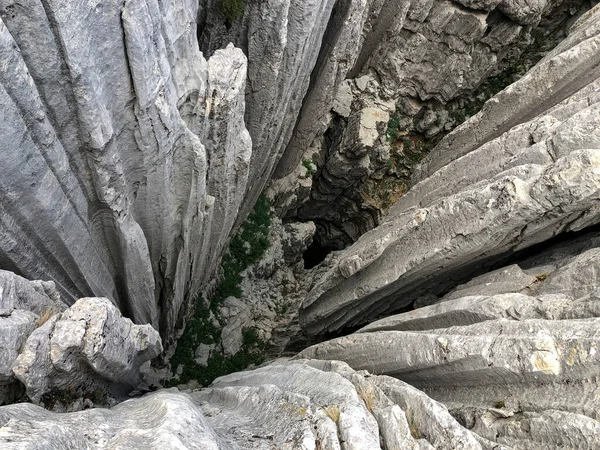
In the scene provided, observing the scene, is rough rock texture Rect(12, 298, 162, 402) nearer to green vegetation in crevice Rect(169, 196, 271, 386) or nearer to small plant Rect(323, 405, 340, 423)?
small plant Rect(323, 405, 340, 423)

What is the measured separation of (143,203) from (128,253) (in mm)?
930

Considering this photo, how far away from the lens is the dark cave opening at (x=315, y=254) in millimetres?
18938

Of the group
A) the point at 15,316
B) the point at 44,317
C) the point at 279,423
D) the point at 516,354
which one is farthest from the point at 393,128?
the point at 15,316

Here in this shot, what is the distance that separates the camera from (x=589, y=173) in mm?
6273

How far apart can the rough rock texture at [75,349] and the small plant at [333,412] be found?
291 cm

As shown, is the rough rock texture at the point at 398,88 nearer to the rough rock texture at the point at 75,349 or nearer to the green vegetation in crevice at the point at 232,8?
the green vegetation in crevice at the point at 232,8

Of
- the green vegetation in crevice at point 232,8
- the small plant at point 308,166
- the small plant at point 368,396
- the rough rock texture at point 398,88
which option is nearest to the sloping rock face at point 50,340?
the small plant at point 368,396

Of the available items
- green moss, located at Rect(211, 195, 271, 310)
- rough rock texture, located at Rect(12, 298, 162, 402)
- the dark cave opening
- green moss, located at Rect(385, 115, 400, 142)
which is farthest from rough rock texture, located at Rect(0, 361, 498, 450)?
the dark cave opening

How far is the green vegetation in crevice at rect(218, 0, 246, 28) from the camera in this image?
882 cm

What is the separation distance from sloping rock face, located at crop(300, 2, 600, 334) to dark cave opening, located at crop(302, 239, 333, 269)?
23.4ft

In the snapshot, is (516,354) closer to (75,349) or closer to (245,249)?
(75,349)

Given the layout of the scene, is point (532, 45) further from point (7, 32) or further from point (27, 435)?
point (27, 435)

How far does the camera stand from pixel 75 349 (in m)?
5.10

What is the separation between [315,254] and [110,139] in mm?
14004
